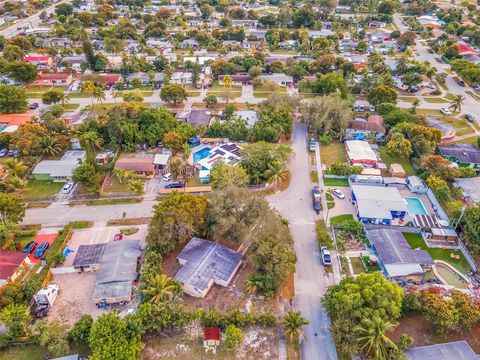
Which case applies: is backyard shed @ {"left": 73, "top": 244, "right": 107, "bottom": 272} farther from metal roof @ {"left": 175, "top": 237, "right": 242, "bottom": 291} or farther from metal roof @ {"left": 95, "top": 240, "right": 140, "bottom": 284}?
metal roof @ {"left": 175, "top": 237, "right": 242, "bottom": 291}

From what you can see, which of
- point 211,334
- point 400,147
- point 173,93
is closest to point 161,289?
point 211,334

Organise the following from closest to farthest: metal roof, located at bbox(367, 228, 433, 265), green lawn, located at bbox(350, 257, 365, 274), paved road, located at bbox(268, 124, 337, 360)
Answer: paved road, located at bbox(268, 124, 337, 360)
metal roof, located at bbox(367, 228, 433, 265)
green lawn, located at bbox(350, 257, 365, 274)

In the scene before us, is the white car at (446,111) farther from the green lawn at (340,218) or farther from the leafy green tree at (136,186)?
the leafy green tree at (136,186)

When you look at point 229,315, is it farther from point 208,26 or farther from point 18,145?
point 208,26

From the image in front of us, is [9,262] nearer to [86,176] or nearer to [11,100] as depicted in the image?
[86,176]

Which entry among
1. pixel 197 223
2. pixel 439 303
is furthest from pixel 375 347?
pixel 197 223

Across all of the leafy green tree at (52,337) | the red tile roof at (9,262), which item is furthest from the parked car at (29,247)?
the leafy green tree at (52,337)

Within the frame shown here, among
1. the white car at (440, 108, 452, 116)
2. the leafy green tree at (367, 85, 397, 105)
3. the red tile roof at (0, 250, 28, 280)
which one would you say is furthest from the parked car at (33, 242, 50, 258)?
the white car at (440, 108, 452, 116)
